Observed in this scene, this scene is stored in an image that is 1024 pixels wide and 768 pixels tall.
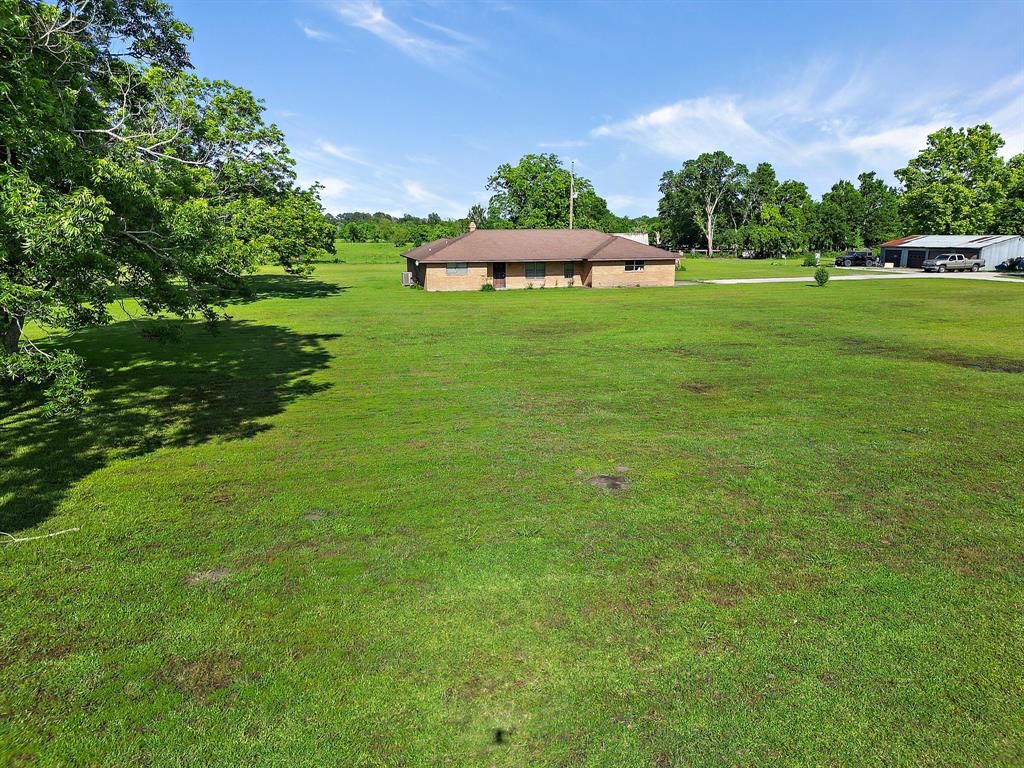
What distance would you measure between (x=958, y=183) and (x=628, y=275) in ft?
193

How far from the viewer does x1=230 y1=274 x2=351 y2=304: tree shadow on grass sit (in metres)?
37.3

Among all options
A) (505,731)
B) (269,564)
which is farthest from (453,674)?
(269,564)

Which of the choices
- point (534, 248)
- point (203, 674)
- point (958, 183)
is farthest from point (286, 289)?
point (958, 183)

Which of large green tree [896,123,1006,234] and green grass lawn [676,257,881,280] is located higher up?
large green tree [896,123,1006,234]

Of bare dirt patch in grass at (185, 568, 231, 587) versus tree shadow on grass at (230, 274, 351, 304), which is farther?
tree shadow on grass at (230, 274, 351, 304)

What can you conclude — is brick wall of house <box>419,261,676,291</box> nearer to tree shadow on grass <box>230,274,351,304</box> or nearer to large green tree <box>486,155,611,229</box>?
tree shadow on grass <box>230,274,351,304</box>

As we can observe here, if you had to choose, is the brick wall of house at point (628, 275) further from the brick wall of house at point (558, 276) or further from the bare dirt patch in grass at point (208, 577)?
the bare dirt patch in grass at point (208, 577)

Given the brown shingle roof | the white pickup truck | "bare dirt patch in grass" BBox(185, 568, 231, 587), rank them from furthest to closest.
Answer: the white pickup truck → the brown shingle roof → "bare dirt patch in grass" BBox(185, 568, 231, 587)

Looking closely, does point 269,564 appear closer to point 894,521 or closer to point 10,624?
point 10,624

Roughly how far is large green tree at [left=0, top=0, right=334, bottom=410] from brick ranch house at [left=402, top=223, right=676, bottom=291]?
93.6ft

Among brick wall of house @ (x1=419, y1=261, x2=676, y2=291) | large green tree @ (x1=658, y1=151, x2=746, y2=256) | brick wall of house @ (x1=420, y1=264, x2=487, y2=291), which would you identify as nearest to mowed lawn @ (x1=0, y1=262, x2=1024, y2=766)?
brick wall of house @ (x1=420, y1=264, x2=487, y2=291)

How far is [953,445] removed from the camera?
9.98 meters

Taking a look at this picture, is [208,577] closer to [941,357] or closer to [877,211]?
[941,357]

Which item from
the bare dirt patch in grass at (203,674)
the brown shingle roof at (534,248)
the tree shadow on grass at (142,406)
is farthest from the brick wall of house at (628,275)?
the bare dirt patch in grass at (203,674)
